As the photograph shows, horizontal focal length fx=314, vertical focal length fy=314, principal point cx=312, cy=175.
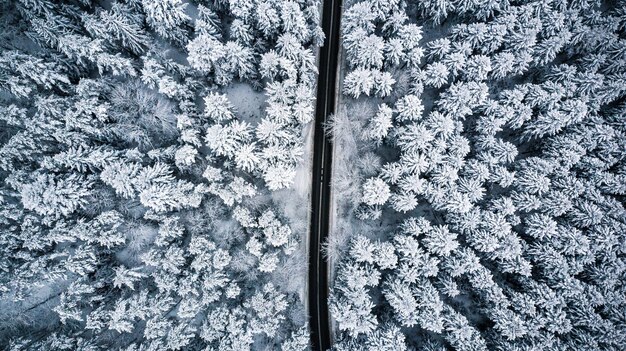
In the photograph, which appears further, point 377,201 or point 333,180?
point 333,180

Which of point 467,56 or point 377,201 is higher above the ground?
point 467,56

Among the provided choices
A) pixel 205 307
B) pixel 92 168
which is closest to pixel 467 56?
pixel 205 307

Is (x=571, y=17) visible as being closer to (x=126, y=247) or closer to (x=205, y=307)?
(x=205, y=307)

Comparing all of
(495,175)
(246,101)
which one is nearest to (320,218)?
(246,101)

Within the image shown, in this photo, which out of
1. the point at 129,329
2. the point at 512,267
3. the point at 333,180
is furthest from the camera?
the point at 333,180

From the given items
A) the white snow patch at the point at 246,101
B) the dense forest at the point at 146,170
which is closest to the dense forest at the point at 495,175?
the dense forest at the point at 146,170

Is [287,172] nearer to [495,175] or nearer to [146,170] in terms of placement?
[146,170]

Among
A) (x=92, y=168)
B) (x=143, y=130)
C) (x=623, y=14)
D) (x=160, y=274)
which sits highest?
(x=623, y=14)

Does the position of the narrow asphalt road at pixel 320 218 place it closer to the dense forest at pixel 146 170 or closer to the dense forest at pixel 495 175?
the dense forest at pixel 146 170

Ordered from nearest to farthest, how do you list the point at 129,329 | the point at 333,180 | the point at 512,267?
the point at 129,329 → the point at 512,267 → the point at 333,180
